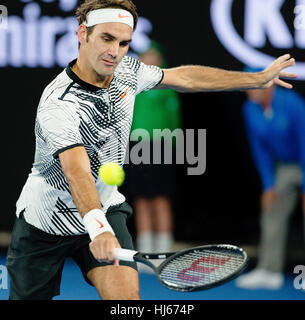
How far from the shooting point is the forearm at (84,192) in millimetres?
3367

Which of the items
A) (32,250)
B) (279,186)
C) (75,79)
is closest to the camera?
(75,79)

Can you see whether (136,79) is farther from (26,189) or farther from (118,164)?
(26,189)

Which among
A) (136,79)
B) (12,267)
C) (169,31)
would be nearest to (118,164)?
(136,79)

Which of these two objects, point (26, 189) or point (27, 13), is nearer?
point (26, 189)

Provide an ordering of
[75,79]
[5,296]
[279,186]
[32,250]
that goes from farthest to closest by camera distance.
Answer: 1. [279,186]
2. [5,296]
3. [32,250]
4. [75,79]

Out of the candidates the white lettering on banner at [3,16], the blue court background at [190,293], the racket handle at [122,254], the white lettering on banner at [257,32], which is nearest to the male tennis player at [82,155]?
the racket handle at [122,254]

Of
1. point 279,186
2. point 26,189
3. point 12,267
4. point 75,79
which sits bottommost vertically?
point 12,267

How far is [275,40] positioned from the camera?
20.6 feet

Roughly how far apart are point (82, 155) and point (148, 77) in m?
0.88

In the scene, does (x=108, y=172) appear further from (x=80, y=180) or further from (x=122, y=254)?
(x=122, y=254)

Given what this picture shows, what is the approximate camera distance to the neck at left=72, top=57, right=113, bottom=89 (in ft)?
12.3

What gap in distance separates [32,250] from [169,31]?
122 inches

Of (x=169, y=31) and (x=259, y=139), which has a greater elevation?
(x=169, y=31)

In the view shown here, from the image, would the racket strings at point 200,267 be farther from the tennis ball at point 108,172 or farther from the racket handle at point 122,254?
the tennis ball at point 108,172
